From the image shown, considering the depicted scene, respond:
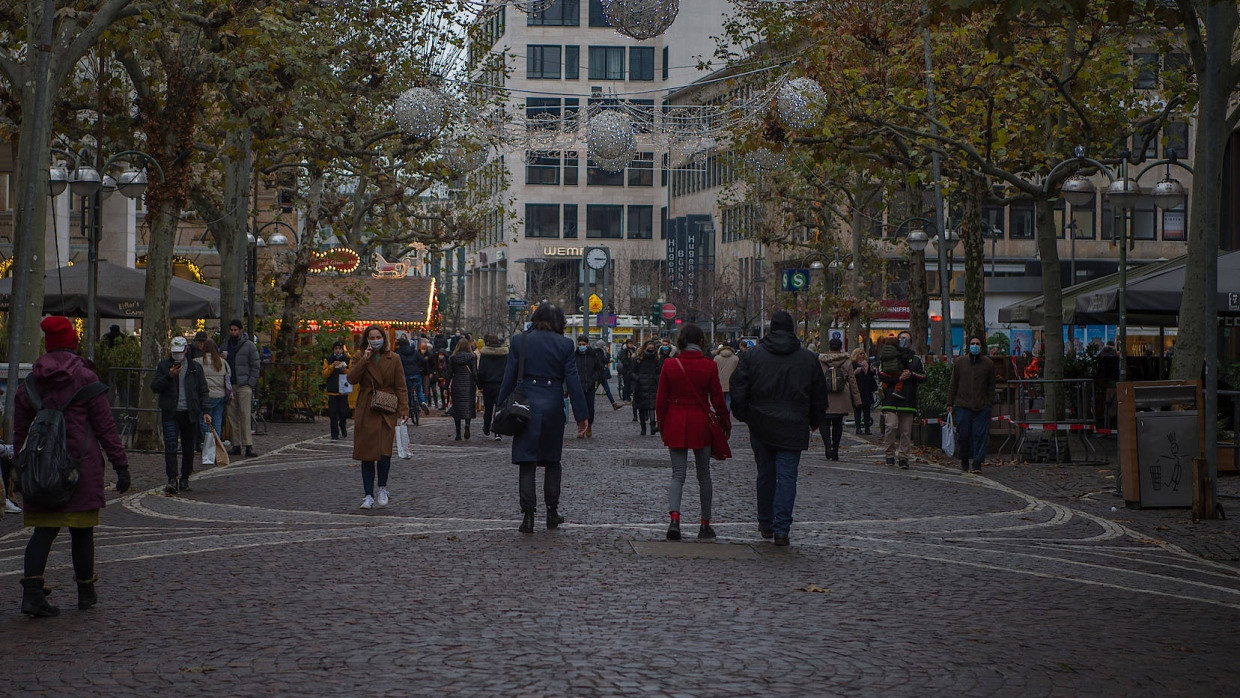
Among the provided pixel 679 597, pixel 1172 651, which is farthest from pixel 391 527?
pixel 1172 651

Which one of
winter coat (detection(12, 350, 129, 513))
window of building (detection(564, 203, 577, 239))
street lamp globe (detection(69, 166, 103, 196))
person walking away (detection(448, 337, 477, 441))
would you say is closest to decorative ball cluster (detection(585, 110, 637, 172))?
person walking away (detection(448, 337, 477, 441))

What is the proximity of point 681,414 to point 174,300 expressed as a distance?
56.5 ft

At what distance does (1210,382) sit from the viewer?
1531 cm

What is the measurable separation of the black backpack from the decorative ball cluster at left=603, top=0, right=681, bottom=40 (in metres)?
10.6

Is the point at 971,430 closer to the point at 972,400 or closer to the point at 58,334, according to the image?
the point at 972,400

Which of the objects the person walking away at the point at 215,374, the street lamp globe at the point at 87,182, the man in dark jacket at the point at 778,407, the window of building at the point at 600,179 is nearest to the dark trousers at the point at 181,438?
the person walking away at the point at 215,374

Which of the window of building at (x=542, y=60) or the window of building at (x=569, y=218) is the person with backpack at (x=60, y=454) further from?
the window of building at (x=569, y=218)

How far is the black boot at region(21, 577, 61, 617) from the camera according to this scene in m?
8.93

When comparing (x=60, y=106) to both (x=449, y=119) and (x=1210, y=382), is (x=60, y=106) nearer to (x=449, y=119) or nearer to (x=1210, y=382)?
(x=449, y=119)

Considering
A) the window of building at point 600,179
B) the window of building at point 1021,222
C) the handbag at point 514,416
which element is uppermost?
the window of building at point 600,179

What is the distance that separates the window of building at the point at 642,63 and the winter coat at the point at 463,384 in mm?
75887

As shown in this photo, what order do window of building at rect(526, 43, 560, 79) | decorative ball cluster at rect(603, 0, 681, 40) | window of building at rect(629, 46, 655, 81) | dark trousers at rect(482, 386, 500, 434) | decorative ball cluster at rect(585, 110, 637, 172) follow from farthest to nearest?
window of building at rect(526, 43, 560, 79), window of building at rect(629, 46, 655, 81), dark trousers at rect(482, 386, 500, 434), decorative ball cluster at rect(585, 110, 637, 172), decorative ball cluster at rect(603, 0, 681, 40)

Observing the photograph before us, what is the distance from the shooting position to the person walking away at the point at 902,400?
2172 centimetres

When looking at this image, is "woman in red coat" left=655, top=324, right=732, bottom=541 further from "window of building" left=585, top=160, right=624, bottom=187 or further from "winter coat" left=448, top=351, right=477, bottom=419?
"window of building" left=585, top=160, right=624, bottom=187
